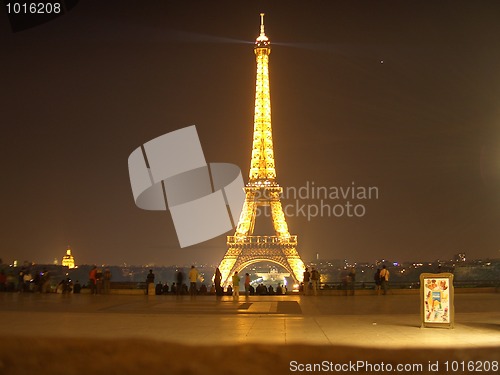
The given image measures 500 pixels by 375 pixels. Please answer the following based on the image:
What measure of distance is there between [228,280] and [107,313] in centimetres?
5572

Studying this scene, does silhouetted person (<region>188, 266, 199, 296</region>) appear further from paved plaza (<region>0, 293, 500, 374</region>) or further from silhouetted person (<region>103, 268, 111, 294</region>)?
paved plaza (<region>0, 293, 500, 374</region>)

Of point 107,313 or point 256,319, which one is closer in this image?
point 256,319

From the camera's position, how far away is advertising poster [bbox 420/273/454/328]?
16.3 metres

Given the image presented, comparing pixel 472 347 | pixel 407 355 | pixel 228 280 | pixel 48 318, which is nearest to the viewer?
pixel 407 355

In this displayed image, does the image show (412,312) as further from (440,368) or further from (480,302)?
(440,368)

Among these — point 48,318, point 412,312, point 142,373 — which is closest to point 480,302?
point 412,312

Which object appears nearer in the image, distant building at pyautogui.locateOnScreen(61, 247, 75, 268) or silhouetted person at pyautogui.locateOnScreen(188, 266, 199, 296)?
silhouetted person at pyautogui.locateOnScreen(188, 266, 199, 296)

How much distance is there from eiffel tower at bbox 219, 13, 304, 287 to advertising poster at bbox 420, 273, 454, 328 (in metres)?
60.4

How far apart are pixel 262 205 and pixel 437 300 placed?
63092 millimetres

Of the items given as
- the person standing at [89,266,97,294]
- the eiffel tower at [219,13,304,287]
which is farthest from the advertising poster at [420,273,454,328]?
the eiffel tower at [219,13,304,287]

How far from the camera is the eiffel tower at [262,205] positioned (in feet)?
255

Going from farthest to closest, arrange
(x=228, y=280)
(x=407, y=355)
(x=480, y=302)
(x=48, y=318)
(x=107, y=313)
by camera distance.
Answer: (x=228, y=280) → (x=480, y=302) → (x=107, y=313) → (x=48, y=318) → (x=407, y=355)

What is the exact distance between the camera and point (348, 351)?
40.8ft

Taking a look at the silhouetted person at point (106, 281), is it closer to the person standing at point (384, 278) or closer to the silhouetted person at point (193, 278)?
the silhouetted person at point (193, 278)
